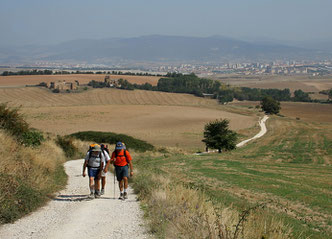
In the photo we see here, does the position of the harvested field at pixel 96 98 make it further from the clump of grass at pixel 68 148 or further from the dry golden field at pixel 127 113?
the clump of grass at pixel 68 148

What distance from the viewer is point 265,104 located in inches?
3898

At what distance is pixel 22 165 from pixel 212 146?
3537 cm

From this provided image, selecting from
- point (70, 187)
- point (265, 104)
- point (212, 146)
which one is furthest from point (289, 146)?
point (265, 104)

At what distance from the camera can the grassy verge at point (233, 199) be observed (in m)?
7.80

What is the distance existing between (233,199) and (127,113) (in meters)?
73.2

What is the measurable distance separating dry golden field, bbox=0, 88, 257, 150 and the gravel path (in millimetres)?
39996

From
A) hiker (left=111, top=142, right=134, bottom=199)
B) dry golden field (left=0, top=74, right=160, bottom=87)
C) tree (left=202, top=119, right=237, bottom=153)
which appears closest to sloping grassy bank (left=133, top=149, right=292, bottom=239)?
hiker (left=111, top=142, right=134, bottom=199)

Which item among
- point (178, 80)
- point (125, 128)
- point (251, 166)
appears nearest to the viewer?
point (251, 166)

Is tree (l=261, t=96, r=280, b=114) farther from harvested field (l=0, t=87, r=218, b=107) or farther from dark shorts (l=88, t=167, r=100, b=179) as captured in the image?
dark shorts (l=88, t=167, r=100, b=179)

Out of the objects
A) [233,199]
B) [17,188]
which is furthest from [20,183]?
[233,199]

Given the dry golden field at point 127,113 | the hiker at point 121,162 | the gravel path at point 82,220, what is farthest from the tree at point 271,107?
the hiker at point 121,162

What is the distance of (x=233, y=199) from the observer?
529 inches

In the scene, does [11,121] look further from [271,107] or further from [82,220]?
[271,107]

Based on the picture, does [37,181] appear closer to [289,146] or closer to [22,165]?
[22,165]
